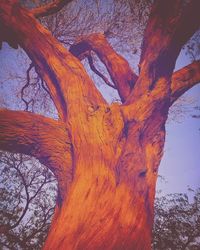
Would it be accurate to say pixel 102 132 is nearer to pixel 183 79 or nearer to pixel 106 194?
pixel 106 194

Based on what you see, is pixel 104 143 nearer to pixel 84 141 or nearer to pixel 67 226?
pixel 84 141

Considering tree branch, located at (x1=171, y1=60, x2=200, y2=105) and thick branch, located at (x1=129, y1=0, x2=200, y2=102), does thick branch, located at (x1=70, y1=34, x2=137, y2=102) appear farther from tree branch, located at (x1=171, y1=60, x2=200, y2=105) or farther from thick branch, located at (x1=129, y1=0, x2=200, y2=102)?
tree branch, located at (x1=171, y1=60, x2=200, y2=105)

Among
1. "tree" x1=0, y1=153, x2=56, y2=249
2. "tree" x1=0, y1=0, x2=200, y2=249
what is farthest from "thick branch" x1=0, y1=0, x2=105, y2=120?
"tree" x1=0, y1=153, x2=56, y2=249

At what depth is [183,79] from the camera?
2932 mm

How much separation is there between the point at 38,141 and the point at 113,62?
141 centimetres

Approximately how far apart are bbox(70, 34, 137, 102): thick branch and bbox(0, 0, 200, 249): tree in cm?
1

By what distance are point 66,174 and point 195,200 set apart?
5684 mm

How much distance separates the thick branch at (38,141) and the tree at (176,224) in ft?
17.6

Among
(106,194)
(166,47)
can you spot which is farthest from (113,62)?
(106,194)

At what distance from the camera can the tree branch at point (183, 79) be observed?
2.85m

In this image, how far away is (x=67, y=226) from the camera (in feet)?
5.82

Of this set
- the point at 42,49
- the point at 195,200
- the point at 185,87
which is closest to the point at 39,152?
the point at 42,49

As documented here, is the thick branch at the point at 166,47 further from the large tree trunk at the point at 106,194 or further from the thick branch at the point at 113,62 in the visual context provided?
the large tree trunk at the point at 106,194

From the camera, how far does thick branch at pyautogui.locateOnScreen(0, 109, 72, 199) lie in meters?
2.29
